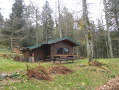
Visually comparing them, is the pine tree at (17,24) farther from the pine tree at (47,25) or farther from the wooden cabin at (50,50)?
the wooden cabin at (50,50)

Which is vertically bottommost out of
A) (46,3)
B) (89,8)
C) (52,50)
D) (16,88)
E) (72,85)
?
(72,85)

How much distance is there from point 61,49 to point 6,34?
1406 centimetres

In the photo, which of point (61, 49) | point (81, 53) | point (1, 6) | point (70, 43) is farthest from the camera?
point (81, 53)

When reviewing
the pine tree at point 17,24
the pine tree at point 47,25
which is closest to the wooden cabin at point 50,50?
the pine tree at point 17,24

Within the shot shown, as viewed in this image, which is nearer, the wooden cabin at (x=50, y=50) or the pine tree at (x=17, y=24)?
the wooden cabin at (x=50, y=50)

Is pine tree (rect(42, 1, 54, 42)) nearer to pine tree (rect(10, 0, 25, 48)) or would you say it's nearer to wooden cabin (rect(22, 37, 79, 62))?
pine tree (rect(10, 0, 25, 48))

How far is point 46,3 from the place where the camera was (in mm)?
30016

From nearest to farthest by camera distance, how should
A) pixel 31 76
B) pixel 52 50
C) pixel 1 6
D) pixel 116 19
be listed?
pixel 31 76 < pixel 1 6 < pixel 52 50 < pixel 116 19

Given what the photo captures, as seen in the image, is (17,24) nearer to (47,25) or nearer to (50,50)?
(47,25)

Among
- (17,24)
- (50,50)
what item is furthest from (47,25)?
(50,50)

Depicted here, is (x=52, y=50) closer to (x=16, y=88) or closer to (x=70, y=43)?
(x=70, y=43)

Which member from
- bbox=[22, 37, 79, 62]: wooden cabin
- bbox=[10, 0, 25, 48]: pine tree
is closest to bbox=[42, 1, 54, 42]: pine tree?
bbox=[10, 0, 25, 48]: pine tree

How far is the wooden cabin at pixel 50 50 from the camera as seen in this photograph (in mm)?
14084

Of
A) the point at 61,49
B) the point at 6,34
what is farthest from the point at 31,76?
the point at 6,34
